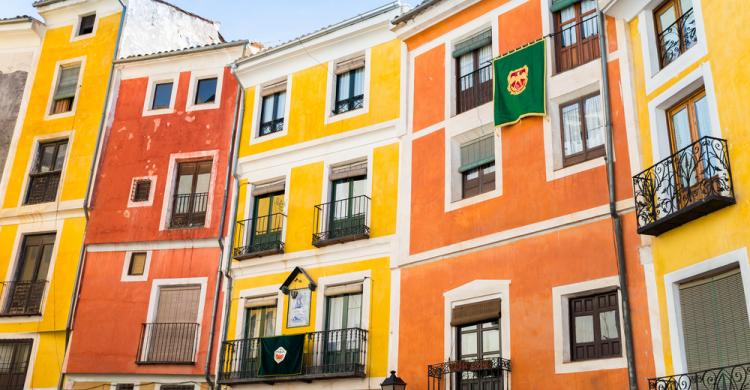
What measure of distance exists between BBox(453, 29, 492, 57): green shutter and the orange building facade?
0.03 meters

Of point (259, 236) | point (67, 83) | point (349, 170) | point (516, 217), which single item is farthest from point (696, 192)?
point (67, 83)

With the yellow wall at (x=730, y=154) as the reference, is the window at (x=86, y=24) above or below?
above

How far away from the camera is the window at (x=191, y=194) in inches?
Answer: 879

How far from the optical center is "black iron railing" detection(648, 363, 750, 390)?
1112cm

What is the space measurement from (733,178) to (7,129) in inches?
884

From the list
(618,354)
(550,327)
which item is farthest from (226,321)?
(618,354)

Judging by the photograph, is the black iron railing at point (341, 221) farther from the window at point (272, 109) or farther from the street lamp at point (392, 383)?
the street lamp at point (392, 383)

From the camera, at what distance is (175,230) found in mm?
22156

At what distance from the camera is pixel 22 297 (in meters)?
22.9

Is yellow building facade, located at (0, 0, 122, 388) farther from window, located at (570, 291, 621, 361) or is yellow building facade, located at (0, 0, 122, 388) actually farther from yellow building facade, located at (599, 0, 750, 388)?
yellow building facade, located at (599, 0, 750, 388)

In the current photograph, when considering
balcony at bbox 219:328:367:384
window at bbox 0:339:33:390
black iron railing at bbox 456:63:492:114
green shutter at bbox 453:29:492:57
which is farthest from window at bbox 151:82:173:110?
black iron railing at bbox 456:63:492:114

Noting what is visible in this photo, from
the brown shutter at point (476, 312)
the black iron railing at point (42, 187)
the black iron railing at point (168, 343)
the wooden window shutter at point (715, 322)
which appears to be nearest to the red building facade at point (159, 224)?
the black iron railing at point (168, 343)

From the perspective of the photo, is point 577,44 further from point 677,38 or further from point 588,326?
point 588,326

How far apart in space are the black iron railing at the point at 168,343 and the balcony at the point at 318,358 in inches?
50.2
